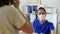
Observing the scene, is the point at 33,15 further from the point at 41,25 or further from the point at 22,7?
the point at 41,25

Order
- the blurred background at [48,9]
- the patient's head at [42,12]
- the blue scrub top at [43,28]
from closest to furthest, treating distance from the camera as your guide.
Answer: the blue scrub top at [43,28] → the patient's head at [42,12] → the blurred background at [48,9]

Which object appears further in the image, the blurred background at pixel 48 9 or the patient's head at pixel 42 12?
the blurred background at pixel 48 9

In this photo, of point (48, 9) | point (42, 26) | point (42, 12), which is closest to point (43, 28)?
point (42, 26)

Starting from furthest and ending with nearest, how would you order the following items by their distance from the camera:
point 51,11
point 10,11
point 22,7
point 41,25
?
point 22,7, point 51,11, point 41,25, point 10,11

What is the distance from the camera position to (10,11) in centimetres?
83

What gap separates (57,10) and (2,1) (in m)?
2.71

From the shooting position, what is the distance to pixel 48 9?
340 centimetres

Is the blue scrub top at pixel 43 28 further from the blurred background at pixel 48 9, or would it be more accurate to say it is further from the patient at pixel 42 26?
the blurred background at pixel 48 9

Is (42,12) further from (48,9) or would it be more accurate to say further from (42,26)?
(48,9)

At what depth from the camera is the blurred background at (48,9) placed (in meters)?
3.35

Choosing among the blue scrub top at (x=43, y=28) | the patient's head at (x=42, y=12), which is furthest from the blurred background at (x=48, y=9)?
the blue scrub top at (x=43, y=28)

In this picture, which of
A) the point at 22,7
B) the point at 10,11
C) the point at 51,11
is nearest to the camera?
the point at 10,11

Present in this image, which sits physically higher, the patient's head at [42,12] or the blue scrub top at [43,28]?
the patient's head at [42,12]

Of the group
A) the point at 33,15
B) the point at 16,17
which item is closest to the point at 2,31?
the point at 16,17
